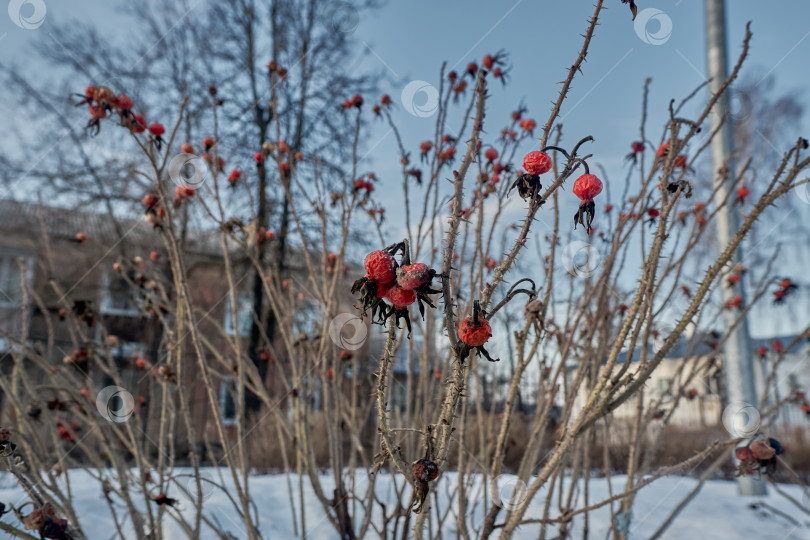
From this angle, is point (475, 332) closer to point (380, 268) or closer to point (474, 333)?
point (474, 333)

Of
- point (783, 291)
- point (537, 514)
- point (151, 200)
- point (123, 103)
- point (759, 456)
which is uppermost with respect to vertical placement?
point (123, 103)

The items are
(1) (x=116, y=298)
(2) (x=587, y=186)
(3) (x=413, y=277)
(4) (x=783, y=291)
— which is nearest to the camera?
(3) (x=413, y=277)

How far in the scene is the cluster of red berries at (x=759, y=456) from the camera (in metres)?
1.35

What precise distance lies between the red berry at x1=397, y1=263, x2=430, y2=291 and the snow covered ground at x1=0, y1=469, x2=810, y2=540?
196 centimetres

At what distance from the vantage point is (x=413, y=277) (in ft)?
2.42

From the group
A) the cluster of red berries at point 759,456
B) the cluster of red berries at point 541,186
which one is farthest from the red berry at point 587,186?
the cluster of red berries at point 759,456

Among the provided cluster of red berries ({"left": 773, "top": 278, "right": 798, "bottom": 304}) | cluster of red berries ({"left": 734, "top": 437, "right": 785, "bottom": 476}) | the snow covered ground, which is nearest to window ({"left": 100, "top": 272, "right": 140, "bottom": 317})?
the snow covered ground

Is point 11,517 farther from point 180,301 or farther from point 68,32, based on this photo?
point 68,32

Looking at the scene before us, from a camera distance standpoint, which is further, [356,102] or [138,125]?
[356,102]

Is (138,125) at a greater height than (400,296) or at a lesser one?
greater

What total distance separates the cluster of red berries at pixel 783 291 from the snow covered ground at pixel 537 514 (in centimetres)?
98

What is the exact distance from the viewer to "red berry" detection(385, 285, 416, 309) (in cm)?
76

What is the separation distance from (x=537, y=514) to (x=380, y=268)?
327 centimetres

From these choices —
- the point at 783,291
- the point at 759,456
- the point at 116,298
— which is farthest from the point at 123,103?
the point at 116,298
